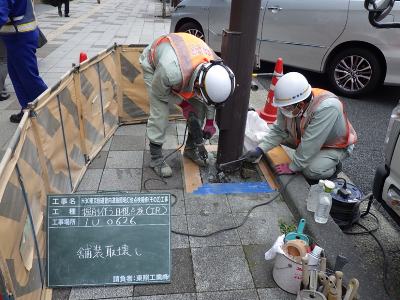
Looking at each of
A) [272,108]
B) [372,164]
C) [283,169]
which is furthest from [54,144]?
[372,164]

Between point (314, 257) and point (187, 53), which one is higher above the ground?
point (187, 53)

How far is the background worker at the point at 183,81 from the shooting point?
311 centimetres

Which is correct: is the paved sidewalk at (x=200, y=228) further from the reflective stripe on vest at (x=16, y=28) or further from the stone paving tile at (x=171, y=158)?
the reflective stripe on vest at (x=16, y=28)

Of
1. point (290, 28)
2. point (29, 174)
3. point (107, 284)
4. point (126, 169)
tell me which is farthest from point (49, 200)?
point (290, 28)

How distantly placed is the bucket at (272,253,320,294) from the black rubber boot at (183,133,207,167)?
1.76m

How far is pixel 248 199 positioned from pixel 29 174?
2.07 m

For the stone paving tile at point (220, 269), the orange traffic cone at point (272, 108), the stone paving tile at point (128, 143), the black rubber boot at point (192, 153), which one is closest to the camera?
the stone paving tile at point (220, 269)

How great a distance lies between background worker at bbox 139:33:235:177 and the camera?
10.2 feet

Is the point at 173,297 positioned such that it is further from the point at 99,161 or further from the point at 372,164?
the point at 372,164

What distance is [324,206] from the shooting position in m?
2.90

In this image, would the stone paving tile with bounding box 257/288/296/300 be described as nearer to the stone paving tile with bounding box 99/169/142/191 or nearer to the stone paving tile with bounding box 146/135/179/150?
the stone paving tile with bounding box 99/169/142/191

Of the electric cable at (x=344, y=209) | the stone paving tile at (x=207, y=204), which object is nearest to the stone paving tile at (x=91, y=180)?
the stone paving tile at (x=207, y=204)

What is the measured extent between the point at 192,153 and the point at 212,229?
1291 mm

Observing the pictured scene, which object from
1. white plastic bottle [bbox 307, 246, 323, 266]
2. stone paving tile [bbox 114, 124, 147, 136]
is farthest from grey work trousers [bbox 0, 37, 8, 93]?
white plastic bottle [bbox 307, 246, 323, 266]
